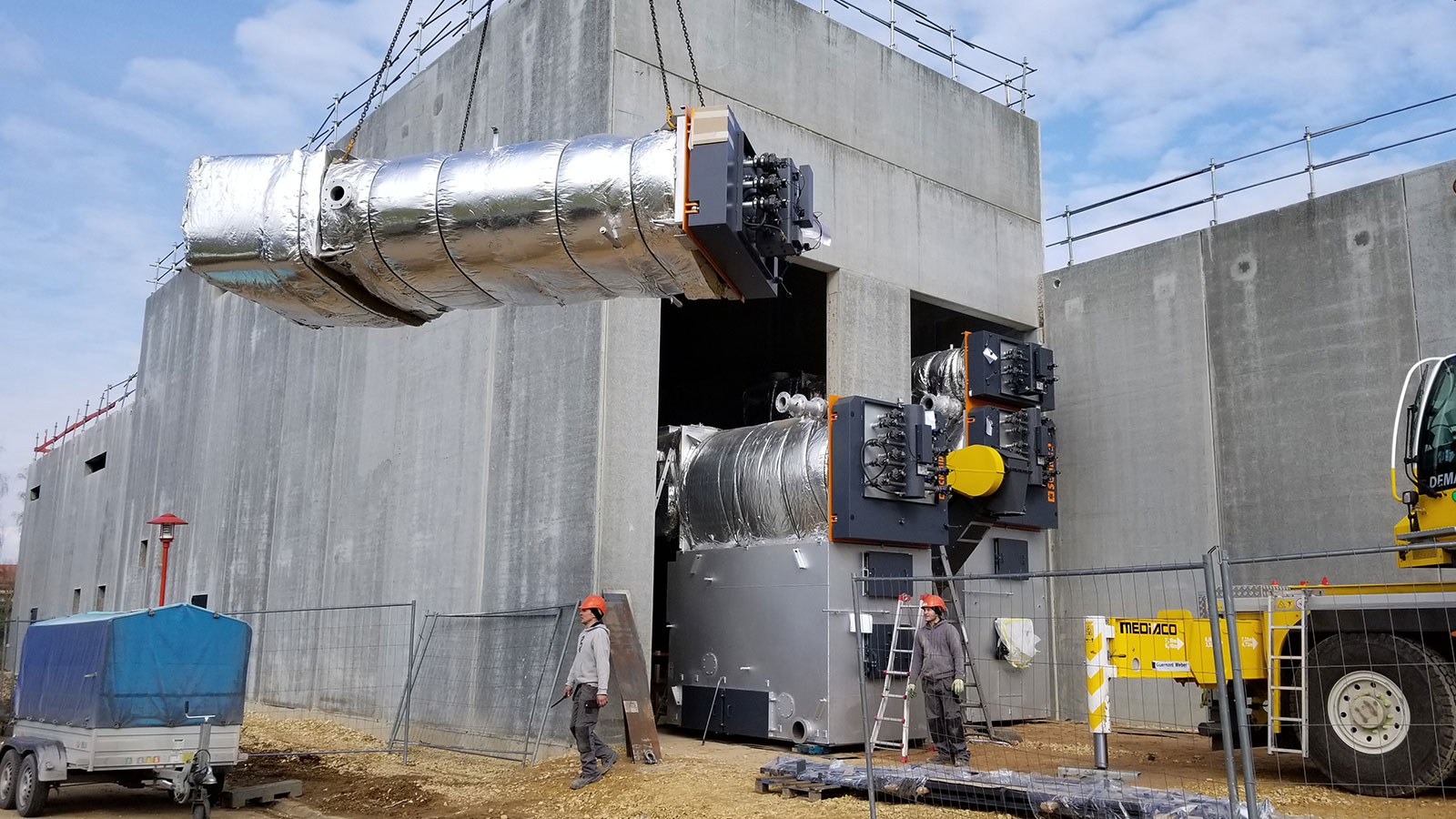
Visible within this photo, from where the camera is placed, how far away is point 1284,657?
31.1 feet

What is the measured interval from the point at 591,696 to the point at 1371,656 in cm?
654

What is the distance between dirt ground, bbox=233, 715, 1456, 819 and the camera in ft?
29.2

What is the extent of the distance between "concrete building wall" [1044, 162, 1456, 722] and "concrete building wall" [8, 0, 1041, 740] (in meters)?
1.85

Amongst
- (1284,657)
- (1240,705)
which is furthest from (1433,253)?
(1240,705)

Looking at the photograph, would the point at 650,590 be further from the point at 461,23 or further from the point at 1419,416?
the point at 461,23

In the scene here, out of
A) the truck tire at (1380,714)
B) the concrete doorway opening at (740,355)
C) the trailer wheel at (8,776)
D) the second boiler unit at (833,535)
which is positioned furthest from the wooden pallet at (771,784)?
the concrete doorway opening at (740,355)

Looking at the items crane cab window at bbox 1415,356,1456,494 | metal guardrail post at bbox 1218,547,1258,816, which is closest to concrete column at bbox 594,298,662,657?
metal guardrail post at bbox 1218,547,1258,816

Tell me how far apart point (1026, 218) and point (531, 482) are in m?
9.27

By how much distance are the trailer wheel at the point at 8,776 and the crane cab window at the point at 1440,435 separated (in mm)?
12056

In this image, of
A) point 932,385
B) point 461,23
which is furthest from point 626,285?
point 461,23

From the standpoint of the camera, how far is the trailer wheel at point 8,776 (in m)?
10.4

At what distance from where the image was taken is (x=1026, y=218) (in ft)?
60.3

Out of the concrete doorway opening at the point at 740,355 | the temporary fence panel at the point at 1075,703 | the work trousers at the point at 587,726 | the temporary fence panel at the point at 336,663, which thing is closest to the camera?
the temporary fence panel at the point at 1075,703

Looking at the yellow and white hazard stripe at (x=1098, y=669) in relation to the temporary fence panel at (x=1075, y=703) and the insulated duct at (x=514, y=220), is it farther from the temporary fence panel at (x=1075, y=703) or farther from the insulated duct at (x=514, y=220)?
the insulated duct at (x=514, y=220)
